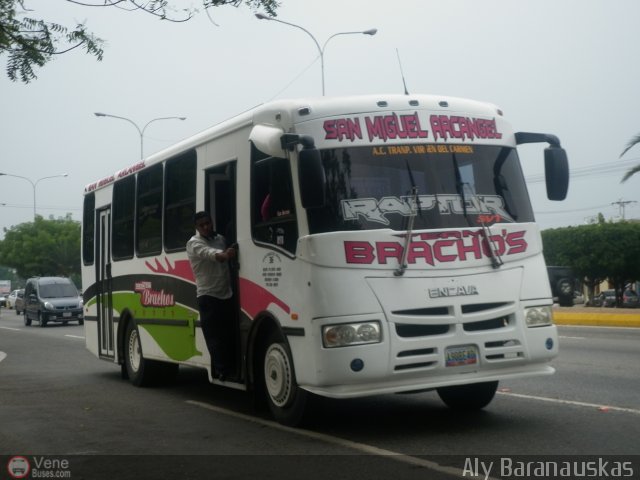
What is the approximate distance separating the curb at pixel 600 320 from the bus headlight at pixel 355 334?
16743 mm

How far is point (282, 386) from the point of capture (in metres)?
8.34

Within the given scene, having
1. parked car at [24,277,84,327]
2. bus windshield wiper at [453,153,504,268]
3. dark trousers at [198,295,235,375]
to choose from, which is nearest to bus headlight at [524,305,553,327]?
bus windshield wiper at [453,153,504,268]

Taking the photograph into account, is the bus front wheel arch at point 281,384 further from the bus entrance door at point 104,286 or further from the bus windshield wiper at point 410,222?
the bus entrance door at point 104,286

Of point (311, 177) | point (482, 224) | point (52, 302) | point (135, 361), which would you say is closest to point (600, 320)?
point (135, 361)

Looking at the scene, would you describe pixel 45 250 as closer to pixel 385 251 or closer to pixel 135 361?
pixel 135 361

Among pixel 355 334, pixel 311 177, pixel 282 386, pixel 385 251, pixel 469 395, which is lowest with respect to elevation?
pixel 469 395

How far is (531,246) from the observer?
27.2 ft

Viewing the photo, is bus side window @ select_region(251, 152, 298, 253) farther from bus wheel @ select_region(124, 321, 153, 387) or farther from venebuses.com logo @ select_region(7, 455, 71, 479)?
bus wheel @ select_region(124, 321, 153, 387)

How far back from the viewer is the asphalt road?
686 cm

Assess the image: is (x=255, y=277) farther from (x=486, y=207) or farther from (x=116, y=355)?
(x=116, y=355)

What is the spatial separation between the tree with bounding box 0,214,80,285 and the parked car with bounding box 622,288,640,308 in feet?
185

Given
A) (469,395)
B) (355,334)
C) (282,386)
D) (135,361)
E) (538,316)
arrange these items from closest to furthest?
1. (355,334)
2. (538,316)
3. (282,386)
4. (469,395)
5. (135,361)

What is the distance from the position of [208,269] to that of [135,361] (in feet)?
12.8

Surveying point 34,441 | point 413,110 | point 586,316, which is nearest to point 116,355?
point 34,441
